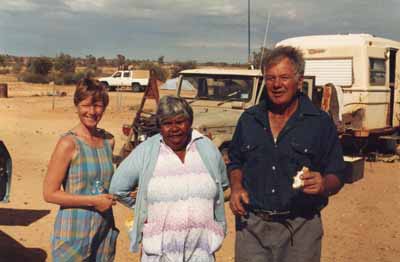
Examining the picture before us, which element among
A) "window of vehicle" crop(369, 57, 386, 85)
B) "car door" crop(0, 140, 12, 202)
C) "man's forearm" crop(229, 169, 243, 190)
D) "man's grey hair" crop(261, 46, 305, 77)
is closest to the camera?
"man's grey hair" crop(261, 46, 305, 77)

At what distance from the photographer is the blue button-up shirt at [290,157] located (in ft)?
8.81

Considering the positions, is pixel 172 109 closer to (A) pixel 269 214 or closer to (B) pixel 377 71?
(A) pixel 269 214

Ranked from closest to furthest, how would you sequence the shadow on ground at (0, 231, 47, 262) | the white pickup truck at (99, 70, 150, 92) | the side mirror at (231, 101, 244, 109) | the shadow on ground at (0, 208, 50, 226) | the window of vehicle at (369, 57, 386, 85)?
1. the shadow on ground at (0, 231, 47, 262)
2. the shadow on ground at (0, 208, 50, 226)
3. the side mirror at (231, 101, 244, 109)
4. the window of vehicle at (369, 57, 386, 85)
5. the white pickup truck at (99, 70, 150, 92)

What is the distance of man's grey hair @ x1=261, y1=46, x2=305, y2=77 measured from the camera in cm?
272

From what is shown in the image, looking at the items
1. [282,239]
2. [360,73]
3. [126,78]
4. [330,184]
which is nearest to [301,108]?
[330,184]

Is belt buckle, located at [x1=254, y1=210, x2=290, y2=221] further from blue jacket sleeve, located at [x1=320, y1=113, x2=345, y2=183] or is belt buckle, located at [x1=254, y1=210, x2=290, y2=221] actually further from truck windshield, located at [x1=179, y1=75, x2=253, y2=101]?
truck windshield, located at [x1=179, y1=75, x2=253, y2=101]

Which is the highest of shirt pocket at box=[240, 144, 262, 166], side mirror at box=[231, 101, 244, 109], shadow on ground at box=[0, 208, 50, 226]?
side mirror at box=[231, 101, 244, 109]

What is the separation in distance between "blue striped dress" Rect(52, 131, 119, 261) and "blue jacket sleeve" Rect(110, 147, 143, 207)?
0.44 ft

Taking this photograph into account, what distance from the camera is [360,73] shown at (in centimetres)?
1090

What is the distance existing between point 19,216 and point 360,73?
694 cm

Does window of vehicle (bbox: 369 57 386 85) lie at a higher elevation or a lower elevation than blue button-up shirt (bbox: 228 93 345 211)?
higher

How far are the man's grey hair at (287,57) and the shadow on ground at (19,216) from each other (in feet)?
15.3

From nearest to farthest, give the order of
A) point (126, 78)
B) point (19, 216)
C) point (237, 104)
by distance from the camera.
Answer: point (19, 216) → point (237, 104) → point (126, 78)

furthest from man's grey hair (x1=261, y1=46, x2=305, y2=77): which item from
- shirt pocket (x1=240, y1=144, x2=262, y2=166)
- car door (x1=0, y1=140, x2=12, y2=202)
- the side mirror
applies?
the side mirror
